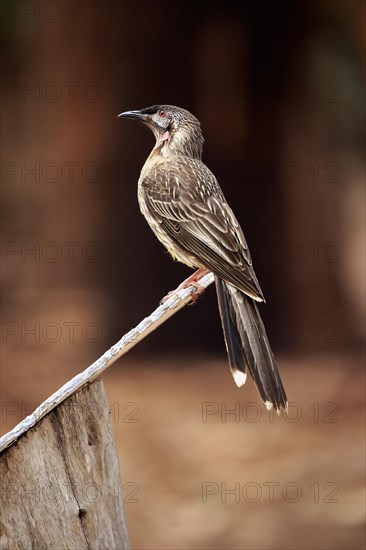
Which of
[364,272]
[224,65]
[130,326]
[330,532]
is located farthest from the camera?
[364,272]

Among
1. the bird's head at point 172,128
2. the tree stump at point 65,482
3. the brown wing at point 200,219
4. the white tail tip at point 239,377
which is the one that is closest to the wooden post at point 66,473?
the tree stump at point 65,482

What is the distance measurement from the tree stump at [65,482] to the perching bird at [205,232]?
2.45ft

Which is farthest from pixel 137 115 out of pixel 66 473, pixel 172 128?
pixel 66 473

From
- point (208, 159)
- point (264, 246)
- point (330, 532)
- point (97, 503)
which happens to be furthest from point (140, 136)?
point (97, 503)

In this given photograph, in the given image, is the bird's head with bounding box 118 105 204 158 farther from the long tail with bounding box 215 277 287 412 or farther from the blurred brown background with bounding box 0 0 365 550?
the blurred brown background with bounding box 0 0 365 550

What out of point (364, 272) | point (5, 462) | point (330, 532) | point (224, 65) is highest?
point (224, 65)

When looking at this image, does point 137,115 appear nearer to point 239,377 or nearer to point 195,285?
point 195,285

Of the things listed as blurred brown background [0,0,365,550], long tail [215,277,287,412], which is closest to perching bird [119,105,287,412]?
long tail [215,277,287,412]

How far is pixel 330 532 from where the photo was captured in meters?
7.17

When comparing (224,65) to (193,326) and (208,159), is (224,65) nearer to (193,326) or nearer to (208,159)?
(208,159)

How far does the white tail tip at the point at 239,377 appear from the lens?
4.00 meters

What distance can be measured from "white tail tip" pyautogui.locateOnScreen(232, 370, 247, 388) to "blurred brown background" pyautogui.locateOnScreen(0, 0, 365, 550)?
3.85m

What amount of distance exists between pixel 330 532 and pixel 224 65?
399 cm

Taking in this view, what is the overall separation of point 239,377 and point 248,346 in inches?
7.0
